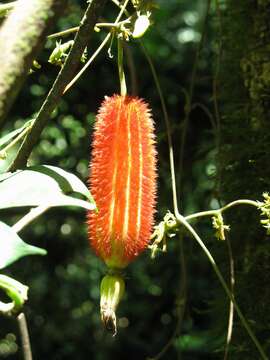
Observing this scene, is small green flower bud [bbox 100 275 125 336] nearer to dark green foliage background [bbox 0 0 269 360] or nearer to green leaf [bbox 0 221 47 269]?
green leaf [bbox 0 221 47 269]

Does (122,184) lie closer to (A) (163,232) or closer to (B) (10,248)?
(A) (163,232)

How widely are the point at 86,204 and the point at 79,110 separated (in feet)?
5.46

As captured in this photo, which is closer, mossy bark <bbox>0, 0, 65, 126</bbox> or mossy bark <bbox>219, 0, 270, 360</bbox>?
mossy bark <bbox>0, 0, 65, 126</bbox>

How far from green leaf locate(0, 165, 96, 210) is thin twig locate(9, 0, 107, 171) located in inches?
2.0

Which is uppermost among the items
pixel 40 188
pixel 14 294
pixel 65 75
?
pixel 65 75

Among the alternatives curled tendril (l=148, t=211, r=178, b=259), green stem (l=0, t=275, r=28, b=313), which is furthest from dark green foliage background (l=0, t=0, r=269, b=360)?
green stem (l=0, t=275, r=28, b=313)

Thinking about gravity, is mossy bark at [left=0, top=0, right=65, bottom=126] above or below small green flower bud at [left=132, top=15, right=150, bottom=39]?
below

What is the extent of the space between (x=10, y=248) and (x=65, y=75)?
0.70 ft

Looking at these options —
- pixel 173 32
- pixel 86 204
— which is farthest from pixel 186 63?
pixel 86 204

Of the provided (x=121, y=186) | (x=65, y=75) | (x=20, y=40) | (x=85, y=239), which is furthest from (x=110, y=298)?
(x=85, y=239)

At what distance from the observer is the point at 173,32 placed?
2834 millimetres

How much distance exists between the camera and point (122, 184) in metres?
0.86

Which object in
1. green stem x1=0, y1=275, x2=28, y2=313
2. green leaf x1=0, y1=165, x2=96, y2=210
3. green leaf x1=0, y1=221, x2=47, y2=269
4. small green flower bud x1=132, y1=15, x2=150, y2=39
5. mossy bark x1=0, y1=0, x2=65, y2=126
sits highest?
small green flower bud x1=132, y1=15, x2=150, y2=39

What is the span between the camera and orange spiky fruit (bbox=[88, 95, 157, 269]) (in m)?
0.85
